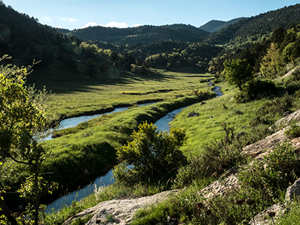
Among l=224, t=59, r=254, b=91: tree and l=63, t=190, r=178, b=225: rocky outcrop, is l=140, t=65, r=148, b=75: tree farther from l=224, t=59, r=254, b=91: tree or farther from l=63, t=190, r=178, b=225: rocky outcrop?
l=63, t=190, r=178, b=225: rocky outcrop

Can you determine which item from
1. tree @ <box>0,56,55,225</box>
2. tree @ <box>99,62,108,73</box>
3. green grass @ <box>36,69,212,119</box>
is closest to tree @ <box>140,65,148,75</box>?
green grass @ <box>36,69,212,119</box>

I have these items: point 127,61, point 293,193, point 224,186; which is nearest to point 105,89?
point 127,61

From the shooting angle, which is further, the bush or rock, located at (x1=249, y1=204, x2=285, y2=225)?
the bush

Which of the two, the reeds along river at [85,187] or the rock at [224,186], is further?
the reeds along river at [85,187]

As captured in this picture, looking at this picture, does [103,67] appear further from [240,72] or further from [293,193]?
[293,193]

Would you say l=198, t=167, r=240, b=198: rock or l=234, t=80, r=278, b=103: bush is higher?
l=234, t=80, r=278, b=103: bush

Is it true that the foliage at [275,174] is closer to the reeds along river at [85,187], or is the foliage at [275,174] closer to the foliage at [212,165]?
the foliage at [212,165]

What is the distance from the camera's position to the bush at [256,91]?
2981 centimetres

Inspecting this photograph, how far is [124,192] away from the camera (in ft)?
36.6

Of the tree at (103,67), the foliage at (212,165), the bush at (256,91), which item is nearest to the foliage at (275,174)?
the foliage at (212,165)

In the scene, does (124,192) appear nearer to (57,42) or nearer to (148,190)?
(148,190)

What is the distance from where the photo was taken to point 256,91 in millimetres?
31922

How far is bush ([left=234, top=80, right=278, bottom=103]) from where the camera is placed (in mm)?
29809

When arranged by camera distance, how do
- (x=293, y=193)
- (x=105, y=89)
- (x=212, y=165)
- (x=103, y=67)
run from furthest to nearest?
(x=103, y=67) → (x=105, y=89) → (x=212, y=165) → (x=293, y=193)
